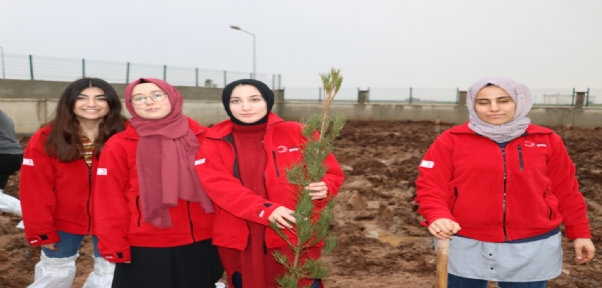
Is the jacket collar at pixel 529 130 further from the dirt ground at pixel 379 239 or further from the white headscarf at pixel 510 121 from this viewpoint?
the dirt ground at pixel 379 239

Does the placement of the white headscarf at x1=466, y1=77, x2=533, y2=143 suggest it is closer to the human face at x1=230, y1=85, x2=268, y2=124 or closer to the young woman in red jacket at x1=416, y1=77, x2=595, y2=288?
the young woman in red jacket at x1=416, y1=77, x2=595, y2=288

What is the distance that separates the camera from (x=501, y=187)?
235cm

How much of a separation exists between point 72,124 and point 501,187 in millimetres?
2452

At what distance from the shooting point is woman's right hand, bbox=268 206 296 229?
1.97 metres

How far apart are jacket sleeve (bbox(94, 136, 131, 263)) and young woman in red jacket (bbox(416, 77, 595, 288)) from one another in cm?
154

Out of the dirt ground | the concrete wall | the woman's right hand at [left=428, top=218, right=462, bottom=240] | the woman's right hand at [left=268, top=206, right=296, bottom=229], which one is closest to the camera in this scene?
the woman's right hand at [left=268, top=206, right=296, bottom=229]

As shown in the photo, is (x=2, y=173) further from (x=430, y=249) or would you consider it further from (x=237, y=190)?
(x=430, y=249)

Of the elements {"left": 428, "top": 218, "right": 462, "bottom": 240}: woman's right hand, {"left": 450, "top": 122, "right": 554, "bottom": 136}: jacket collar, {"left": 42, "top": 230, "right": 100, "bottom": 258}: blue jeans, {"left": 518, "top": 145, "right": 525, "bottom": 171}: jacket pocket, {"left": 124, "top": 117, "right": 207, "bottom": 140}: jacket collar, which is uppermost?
{"left": 450, "top": 122, "right": 554, "bottom": 136}: jacket collar

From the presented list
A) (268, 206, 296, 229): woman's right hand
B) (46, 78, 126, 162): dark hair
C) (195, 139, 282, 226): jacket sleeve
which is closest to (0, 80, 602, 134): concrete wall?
(46, 78, 126, 162): dark hair

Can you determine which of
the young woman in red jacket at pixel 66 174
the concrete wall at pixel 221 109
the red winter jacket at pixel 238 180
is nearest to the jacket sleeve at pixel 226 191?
the red winter jacket at pixel 238 180

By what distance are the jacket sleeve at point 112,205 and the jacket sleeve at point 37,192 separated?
21.8 inches

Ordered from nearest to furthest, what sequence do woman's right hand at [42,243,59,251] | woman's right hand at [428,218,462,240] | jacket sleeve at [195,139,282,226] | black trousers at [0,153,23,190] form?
jacket sleeve at [195,139,282,226] < woman's right hand at [428,218,462,240] < woman's right hand at [42,243,59,251] < black trousers at [0,153,23,190]

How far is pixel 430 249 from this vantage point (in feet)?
17.1

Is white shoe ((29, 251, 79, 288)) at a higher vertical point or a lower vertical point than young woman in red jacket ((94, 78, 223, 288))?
lower
